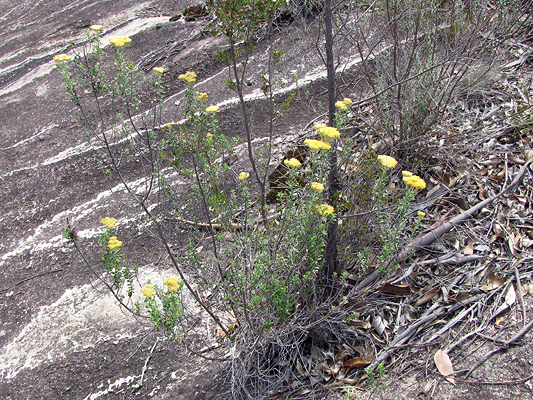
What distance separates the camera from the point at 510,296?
2518 mm

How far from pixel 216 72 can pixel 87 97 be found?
1.95m

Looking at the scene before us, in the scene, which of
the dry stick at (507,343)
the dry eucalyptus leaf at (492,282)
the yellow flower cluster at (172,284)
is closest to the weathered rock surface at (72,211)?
the yellow flower cluster at (172,284)

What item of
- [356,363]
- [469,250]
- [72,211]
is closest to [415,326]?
[356,363]

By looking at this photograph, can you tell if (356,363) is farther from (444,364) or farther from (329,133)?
(329,133)

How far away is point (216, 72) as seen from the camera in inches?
229

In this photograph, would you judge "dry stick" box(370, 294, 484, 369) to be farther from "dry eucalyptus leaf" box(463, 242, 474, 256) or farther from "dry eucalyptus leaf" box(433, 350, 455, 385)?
"dry eucalyptus leaf" box(463, 242, 474, 256)

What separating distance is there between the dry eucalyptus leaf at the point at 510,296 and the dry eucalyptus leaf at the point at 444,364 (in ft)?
1.81

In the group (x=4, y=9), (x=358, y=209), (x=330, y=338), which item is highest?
(x=4, y=9)

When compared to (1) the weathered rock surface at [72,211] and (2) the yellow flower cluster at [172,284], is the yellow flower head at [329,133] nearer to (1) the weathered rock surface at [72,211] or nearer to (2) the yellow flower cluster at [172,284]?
(2) the yellow flower cluster at [172,284]

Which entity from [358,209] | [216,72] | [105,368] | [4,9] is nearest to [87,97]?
[216,72]

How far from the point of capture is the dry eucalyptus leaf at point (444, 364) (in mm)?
2253

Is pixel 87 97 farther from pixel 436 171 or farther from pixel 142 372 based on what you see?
pixel 436 171

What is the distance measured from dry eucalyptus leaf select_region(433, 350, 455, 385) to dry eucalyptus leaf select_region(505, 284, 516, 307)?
552 mm

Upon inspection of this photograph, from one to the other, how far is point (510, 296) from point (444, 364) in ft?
2.13
